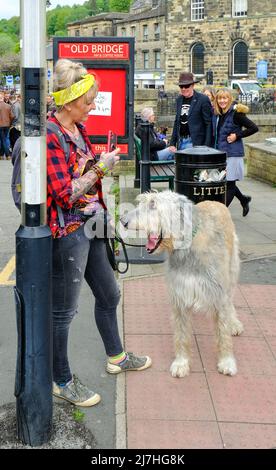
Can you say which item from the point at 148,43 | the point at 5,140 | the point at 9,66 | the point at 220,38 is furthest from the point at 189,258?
the point at 9,66

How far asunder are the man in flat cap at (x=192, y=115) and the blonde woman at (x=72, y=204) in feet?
15.4

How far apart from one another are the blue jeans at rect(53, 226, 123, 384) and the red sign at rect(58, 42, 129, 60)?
3798 mm

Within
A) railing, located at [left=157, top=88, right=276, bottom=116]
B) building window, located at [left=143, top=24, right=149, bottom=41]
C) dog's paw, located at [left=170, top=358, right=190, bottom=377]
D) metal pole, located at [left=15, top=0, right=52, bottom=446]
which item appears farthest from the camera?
building window, located at [left=143, top=24, right=149, bottom=41]

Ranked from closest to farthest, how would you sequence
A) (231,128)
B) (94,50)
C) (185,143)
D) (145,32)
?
(94,50), (231,128), (185,143), (145,32)

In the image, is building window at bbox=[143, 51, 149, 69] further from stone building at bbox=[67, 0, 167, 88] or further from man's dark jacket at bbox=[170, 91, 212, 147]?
man's dark jacket at bbox=[170, 91, 212, 147]

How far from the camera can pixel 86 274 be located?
3.84 meters

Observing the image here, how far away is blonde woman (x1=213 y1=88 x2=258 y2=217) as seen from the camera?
809cm

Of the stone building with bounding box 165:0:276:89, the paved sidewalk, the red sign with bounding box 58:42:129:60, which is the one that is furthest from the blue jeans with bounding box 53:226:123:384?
the stone building with bounding box 165:0:276:89

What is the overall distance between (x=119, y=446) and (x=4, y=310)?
2.54 m

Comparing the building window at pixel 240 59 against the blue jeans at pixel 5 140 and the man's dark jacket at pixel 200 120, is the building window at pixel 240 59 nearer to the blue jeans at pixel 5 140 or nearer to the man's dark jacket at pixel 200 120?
the blue jeans at pixel 5 140

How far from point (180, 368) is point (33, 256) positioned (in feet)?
5.35

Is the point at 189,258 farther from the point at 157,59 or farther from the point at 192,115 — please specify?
the point at 157,59

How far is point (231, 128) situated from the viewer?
8.18 meters
